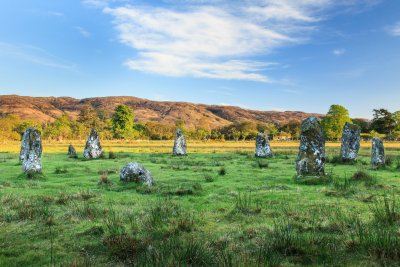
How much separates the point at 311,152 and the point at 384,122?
386 ft

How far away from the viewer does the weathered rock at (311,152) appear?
717 inches

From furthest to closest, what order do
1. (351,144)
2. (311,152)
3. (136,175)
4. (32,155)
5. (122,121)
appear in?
(122,121) → (351,144) → (32,155) → (311,152) → (136,175)

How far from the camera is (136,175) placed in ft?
53.5

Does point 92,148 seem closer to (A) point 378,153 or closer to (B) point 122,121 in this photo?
(A) point 378,153

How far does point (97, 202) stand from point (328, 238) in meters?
7.97

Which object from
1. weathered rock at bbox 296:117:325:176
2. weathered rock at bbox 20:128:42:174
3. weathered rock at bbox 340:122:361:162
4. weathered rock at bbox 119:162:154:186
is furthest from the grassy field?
weathered rock at bbox 340:122:361:162

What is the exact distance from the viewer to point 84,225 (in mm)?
9047

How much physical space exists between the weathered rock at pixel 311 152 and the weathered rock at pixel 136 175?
7.82m

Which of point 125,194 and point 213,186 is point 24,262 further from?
point 213,186

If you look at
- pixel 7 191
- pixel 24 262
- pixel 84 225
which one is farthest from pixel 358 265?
pixel 7 191

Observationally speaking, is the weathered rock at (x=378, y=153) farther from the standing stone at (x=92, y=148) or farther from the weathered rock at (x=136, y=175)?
the standing stone at (x=92, y=148)

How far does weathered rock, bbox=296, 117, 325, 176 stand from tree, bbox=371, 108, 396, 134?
115m

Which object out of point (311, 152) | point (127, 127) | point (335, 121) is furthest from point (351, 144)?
point (127, 127)

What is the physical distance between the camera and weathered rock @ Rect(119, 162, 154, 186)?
16.1 meters
